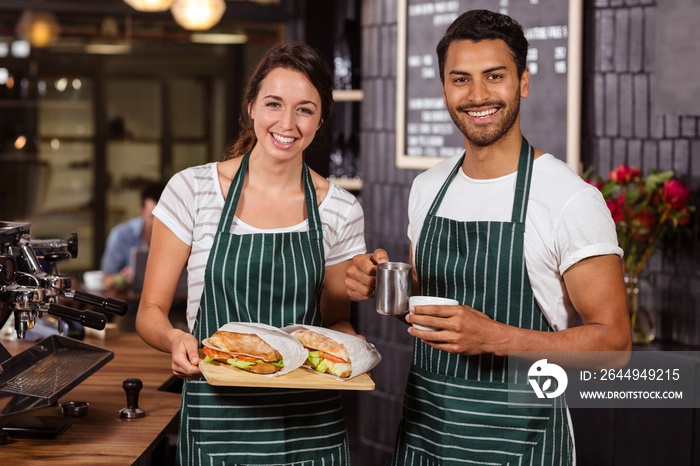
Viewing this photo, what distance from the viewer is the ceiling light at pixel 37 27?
7.37m

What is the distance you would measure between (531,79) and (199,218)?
2.10 m

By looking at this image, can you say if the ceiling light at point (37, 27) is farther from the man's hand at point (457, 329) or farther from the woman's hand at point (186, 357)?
the man's hand at point (457, 329)

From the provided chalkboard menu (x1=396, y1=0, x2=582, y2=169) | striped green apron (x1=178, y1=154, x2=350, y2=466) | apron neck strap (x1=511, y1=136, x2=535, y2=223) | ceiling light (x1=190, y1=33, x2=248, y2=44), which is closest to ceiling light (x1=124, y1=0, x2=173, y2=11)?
chalkboard menu (x1=396, y1=0, x2=582, y2=169)

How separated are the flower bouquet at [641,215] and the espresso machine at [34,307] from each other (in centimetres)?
188

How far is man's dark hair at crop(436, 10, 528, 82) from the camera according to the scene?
6.81 feet

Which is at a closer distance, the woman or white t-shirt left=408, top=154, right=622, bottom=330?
white t-shirt left=408, top=154, right=622, bottom=330

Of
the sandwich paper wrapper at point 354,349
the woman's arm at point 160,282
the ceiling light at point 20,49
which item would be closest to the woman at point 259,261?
Answer: the woman's arm at point 160,282

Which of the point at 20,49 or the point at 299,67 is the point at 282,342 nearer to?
the point at 299,67

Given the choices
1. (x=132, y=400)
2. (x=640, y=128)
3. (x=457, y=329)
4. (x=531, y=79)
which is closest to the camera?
(x=457, y=329)

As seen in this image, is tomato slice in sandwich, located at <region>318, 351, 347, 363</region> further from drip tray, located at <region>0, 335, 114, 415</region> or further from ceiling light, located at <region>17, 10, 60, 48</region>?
ceiling light, located at <region>17, 10, 60, 48</region>

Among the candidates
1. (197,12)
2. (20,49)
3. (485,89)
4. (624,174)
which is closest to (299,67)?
(485,89)

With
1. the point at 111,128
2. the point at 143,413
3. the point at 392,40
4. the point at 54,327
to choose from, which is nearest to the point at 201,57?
the point at 111,128

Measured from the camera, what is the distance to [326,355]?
2039 mm

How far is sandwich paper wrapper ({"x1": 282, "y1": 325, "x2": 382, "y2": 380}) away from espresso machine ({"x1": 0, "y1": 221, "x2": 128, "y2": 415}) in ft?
1.45
